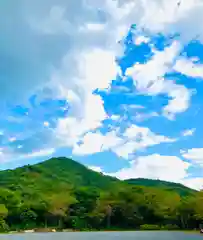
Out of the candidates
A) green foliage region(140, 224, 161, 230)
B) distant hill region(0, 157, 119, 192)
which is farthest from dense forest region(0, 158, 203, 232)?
distant hill region(0, 157, 119, 192)

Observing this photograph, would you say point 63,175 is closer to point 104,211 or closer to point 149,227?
point 104,211

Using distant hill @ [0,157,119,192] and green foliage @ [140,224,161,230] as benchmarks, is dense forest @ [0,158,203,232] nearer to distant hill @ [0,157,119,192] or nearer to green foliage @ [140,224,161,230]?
green foliage @ [140,224,161,230]

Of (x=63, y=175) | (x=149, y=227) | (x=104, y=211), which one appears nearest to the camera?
(x=149, y=227)

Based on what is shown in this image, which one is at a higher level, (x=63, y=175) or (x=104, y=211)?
(x=63, y=175)

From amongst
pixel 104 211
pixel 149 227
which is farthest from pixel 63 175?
pixel 149 227

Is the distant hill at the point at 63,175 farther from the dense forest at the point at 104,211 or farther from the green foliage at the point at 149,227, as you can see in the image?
the green foliage at the point at 149,227

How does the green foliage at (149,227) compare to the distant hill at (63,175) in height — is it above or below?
below

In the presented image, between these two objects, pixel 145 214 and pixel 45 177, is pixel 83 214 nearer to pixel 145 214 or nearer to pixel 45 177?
pixel 145 214

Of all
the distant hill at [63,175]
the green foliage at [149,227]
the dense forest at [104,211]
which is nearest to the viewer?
the green foliage at [149,227]

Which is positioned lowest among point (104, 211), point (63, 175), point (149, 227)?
point (149, 227)

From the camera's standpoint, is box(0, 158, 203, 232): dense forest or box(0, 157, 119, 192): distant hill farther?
box(0, 157, 119, 192): distant hill

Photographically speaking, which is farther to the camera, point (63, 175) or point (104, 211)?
point (63, 175)

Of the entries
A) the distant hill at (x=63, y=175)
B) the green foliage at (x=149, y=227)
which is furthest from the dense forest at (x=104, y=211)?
the distant hill at (x=63, y=175)

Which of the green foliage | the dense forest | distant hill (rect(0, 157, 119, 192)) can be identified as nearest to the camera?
the green foliage
